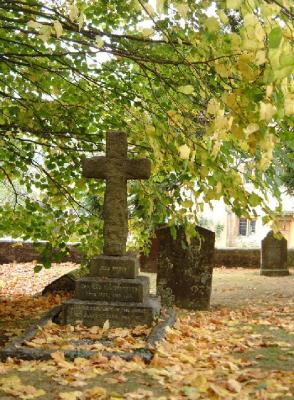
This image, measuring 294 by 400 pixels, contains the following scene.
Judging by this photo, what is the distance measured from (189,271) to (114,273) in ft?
11.7

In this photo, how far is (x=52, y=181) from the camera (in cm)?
778

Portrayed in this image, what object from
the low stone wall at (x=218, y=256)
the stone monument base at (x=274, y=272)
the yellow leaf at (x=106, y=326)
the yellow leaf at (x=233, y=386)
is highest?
the low stone wall at (x=218, y=256)

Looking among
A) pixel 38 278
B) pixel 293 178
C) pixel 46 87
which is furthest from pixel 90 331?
pixel 293 178

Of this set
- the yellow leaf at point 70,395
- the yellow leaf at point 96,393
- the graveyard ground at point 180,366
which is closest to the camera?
the yellow leaf at point 70,395

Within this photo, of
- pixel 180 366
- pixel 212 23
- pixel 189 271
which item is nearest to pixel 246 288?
pixel 189 271

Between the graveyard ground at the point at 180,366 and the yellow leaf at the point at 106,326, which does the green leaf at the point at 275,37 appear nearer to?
the graveyard ground at the point at 180,366

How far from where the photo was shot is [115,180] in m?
7.04

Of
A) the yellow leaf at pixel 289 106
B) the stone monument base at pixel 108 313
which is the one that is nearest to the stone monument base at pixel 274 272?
the stone monument base at pixel 108 313

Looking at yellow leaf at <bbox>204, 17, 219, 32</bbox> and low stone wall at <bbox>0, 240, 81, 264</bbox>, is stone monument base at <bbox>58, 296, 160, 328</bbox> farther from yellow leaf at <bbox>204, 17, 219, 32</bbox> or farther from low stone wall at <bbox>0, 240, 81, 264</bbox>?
low stone wall at <bbox>0, 240, 81, 264</bbox>

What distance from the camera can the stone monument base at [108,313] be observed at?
632 cm

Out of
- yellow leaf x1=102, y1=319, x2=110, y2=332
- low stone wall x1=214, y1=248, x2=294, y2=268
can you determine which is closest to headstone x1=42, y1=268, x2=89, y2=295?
yellow leaf x1=102, y1=319, x2=110, y2=332

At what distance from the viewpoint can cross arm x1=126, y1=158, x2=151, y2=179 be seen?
680 cm

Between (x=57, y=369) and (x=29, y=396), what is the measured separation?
0.74 meters

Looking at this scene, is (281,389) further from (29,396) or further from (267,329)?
(267,329)
